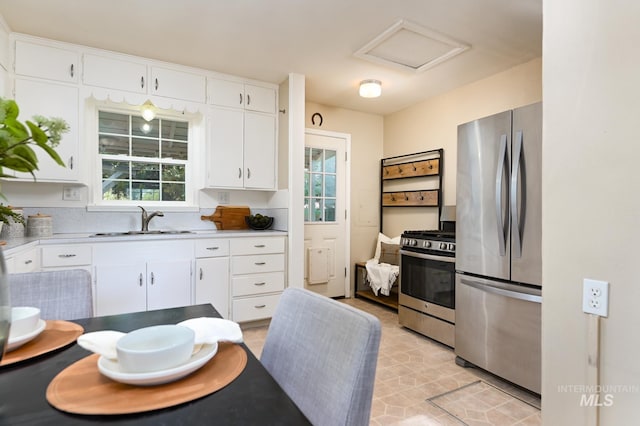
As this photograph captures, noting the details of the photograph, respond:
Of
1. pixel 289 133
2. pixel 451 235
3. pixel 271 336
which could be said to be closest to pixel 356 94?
pixel 289 133

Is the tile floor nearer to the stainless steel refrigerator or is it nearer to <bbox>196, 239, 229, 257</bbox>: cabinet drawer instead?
the stainless steel refrigerator

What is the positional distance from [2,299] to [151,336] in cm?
31

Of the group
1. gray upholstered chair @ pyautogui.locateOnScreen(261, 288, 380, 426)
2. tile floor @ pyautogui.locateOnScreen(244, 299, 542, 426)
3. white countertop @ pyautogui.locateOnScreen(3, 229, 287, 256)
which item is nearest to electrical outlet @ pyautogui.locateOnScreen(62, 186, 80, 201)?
white countertop @ pyautogui.locateOnScreen(3, 229, 287, 256)

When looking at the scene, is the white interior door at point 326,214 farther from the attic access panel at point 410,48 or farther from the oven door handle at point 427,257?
the attic access panel at point 410,48

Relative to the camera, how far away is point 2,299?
2.19 ft

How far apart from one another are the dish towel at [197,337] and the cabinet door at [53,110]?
252 centimetres

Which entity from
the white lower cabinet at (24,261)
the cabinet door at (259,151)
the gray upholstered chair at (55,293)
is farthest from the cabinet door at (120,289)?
the gray upholstered chair at (55,293)

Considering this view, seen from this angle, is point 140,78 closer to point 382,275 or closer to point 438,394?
point 382,275

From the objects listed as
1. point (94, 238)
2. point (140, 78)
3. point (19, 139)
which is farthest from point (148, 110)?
point (19, 139)

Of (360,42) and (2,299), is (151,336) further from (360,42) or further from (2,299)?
(360,42)

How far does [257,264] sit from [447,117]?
2.67 meters

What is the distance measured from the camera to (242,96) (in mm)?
3551

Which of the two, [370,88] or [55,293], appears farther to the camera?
[370,88]

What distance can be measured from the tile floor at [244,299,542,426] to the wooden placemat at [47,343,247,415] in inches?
56.9
